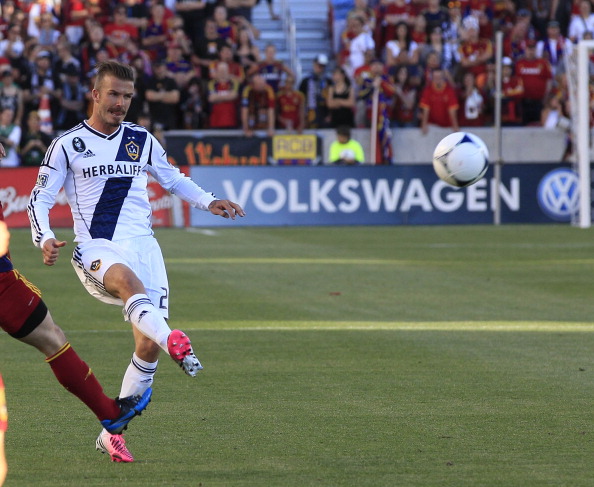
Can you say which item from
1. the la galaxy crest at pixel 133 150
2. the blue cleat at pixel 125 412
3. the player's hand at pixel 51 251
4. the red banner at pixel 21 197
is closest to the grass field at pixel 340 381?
the blue cleat at pixel 125 412

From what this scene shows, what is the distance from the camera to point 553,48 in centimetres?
2678

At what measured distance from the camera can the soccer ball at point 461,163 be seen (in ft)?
34.0

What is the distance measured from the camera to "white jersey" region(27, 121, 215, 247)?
20.2 ft

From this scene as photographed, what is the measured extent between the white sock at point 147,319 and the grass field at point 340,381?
61 centimetres

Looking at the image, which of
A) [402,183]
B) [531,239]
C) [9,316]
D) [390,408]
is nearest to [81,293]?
[390,408]

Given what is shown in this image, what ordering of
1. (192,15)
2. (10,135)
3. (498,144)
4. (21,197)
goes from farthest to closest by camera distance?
(192,15), (10,135), (498,144), (21,197)

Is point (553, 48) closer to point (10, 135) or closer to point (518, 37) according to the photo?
point (518, 37)

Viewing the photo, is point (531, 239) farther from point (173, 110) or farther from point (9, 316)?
point (9, 316)

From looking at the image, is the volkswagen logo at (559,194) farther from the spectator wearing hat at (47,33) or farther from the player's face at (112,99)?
the player's face at (112,99)

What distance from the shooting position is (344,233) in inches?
847

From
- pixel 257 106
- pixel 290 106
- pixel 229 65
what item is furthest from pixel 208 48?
pixel 290 106

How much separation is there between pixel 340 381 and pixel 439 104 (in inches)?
710

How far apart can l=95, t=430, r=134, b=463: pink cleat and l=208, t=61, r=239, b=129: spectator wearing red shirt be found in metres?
19.6

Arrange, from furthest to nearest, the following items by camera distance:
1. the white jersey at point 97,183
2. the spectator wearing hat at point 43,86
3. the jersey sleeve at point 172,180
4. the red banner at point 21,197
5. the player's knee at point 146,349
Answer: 1. the spectator wearing hat at point 43,86
2. the red banner at point 21,197
3. the jersey sleeve at point 172,180
4. the white jersey at point 97,183
5. the player's knee at point 146,349
